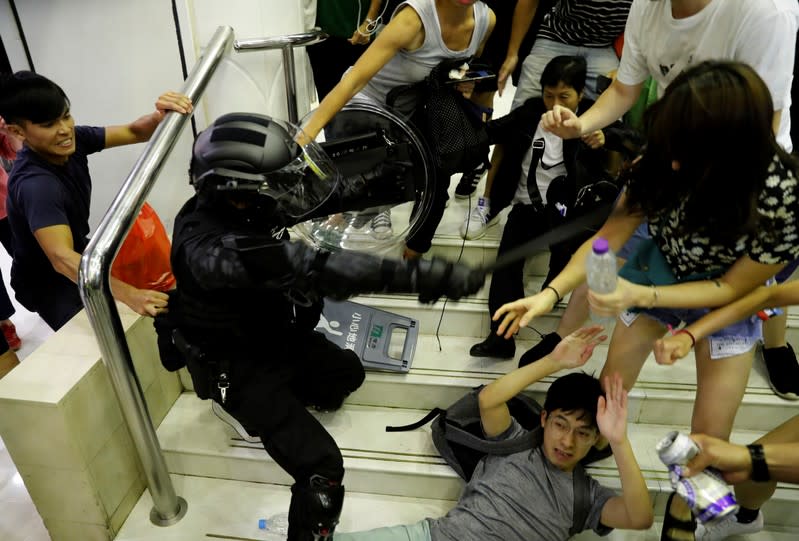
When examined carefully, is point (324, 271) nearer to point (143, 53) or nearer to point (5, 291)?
point (143, 53)

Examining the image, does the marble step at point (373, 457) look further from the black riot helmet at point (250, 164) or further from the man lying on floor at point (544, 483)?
the black riot helmet at point (250, 164)

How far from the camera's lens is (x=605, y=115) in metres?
1.64

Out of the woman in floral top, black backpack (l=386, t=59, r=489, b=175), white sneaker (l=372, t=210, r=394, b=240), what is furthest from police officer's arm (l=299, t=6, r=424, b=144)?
the woman in floral top

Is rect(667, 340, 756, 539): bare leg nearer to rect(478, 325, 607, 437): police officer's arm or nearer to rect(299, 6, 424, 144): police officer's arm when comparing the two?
rect(478, 325, 607, 437): police officer's arm

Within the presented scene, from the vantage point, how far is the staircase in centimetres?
186

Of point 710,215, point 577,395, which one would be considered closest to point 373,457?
point 577,395

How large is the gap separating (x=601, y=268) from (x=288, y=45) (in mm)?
1602

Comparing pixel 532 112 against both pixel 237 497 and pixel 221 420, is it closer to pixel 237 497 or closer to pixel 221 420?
pixel 221 420

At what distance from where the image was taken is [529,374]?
163 centimetres

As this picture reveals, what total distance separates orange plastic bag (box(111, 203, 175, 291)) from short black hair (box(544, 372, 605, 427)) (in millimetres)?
1350

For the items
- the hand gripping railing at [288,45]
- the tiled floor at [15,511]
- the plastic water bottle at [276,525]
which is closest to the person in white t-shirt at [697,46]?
the hand gripping railing at [288,45]

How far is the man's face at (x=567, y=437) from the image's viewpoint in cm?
157

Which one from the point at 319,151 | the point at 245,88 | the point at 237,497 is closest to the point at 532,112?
the point at 319,151

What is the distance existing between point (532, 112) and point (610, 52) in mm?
347
